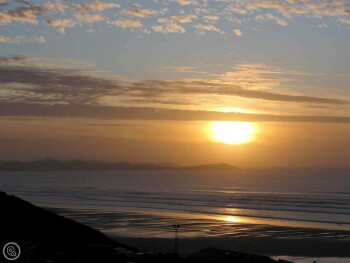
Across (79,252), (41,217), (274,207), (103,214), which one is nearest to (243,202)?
(274,207)

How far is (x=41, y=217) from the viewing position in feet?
153

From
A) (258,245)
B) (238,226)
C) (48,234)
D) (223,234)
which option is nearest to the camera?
(48,234)

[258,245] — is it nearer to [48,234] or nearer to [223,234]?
[223,234]

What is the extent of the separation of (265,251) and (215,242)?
595cm

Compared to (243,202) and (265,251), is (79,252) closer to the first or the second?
(265,251)

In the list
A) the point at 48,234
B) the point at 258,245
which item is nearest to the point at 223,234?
the point at 258,245

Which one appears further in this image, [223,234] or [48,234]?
[223,234]

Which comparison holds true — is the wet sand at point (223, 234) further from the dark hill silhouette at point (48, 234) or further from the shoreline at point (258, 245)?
the dark hill silhouette at point (48, 234)

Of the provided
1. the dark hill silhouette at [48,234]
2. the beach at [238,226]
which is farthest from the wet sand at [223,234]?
the dark hill silhouette at [48,234]

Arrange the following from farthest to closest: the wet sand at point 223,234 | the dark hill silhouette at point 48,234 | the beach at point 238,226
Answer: the beach at point 238,226
the wet sand at point 223,234
the dark hill silhouette at point 48,234

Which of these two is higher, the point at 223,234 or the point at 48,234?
the point at 223,234

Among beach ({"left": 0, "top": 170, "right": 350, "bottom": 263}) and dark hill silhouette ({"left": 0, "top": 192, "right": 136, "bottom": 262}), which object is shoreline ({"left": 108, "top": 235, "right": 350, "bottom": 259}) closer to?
beach ({"left": 0, "top": 170, "right": 350, "bottom": 263})

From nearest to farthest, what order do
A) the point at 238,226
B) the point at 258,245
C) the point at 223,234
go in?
1. the point at 258,245
2. the point at 223,234
3. the point at 238,226

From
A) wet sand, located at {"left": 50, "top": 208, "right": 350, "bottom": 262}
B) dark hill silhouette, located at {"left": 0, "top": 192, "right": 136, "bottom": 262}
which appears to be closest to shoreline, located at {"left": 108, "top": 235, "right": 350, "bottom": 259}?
wet sand, located at {"left": 50, "top": 208, "right": 350, "bottom": 262}
